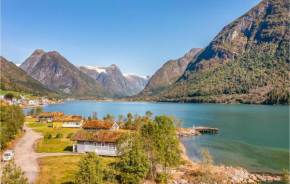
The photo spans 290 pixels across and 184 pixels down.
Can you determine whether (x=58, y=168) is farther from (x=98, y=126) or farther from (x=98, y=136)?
(x=98, y=126)

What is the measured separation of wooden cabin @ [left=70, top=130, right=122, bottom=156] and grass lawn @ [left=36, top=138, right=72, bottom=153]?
14.8ft

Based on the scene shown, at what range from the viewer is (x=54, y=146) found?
58.6 metres

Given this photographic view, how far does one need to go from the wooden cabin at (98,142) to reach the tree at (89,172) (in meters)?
20.4

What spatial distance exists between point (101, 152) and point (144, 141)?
1746cm

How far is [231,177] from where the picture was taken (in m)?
42.5

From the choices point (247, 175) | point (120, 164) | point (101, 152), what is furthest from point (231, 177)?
point (101, 152)

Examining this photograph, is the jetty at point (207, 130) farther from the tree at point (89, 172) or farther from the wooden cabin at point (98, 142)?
the tree at point (89, 172)

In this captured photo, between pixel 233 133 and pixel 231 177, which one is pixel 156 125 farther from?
pixel 233 133

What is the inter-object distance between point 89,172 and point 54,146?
36512 mm

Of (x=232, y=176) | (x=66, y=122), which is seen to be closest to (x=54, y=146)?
(x=66, y=122)

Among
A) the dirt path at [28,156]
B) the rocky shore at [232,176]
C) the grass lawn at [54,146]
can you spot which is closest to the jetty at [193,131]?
the rocky shore at [232,176]

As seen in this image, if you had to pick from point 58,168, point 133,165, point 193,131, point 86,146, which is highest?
point 133,165

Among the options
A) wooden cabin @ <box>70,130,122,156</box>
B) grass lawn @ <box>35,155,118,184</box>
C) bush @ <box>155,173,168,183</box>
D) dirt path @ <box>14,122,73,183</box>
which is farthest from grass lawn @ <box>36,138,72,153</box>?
bush @ <box>155,173,168,183</box>

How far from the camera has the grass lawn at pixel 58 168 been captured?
34.7 metres
